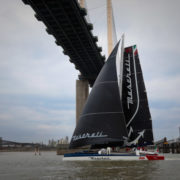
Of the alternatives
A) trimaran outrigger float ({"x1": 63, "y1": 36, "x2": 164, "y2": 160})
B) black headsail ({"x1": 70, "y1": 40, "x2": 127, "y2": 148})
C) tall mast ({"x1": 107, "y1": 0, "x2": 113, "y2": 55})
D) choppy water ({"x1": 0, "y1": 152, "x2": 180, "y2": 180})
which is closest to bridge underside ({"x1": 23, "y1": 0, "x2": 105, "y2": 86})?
tall mast ({"x1": 107, "y1": 0, "x2": 113, "y2": 55})

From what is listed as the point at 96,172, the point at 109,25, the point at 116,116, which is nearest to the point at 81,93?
the point at 109,25

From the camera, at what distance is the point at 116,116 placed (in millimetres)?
18203

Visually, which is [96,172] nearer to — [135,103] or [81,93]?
[135,103]

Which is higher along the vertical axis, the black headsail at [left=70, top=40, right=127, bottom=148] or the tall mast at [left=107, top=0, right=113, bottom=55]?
the tall mast at [left=107, top=0, right=113, bottom=55]

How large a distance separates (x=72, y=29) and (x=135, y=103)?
13768mm

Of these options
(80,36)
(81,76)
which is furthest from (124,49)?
(81,76)

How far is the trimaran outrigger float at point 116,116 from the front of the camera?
17.3 m

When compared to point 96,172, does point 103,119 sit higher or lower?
higher

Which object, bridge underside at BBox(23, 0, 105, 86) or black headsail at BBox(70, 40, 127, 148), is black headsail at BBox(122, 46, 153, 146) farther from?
bridge underside at BBox(23, 0, 105, 86)

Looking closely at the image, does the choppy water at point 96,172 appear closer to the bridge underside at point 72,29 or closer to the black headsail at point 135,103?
the black headsail at point 135,103

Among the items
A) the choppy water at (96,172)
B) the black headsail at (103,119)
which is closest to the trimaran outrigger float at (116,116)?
the black headsail at (103,119)

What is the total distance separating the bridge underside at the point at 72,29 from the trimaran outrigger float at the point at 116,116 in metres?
7.34

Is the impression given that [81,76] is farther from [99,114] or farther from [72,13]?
[99,114]

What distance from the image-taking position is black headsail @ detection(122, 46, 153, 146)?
18.9 metres
